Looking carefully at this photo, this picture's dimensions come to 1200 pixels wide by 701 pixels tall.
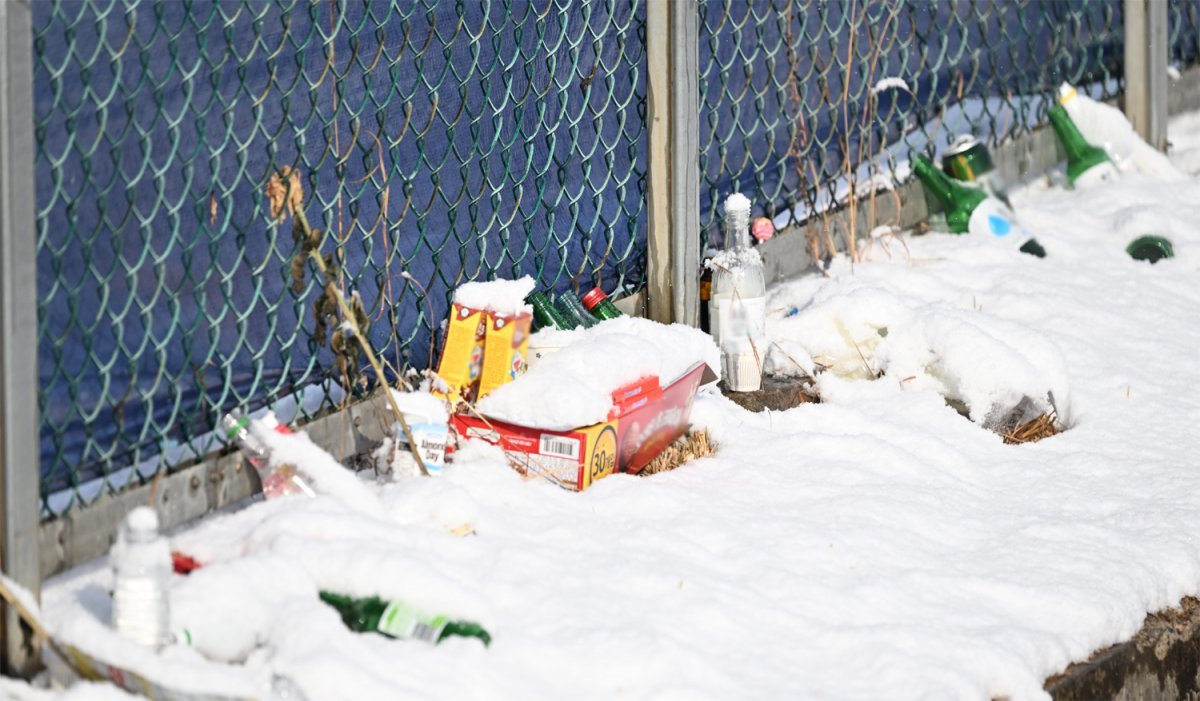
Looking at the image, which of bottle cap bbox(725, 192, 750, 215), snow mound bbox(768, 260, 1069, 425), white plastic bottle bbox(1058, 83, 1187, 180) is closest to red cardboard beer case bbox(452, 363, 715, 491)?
bottle cap bbox(725, 192, 750, 215)

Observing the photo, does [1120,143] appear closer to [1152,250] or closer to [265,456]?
[1152,250]

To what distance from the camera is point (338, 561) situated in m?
2.95

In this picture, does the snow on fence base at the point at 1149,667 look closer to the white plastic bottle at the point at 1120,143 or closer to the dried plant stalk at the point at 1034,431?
the dried plant stalk at the point at 1034,431

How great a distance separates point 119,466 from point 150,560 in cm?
52

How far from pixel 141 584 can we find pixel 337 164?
3.95ft

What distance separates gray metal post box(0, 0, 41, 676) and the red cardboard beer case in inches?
43.6

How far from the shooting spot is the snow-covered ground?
287 cm

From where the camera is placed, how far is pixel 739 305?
4359 millimetres

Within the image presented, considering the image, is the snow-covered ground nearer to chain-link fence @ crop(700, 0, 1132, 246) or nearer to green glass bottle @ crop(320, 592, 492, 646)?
green glass bottle @ crop(320, 592, 492, 646)

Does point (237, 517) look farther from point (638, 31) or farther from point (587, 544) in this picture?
point (638, 31)

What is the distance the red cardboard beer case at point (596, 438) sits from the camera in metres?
3.67

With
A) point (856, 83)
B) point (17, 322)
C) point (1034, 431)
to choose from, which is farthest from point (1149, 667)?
point (856, 83)

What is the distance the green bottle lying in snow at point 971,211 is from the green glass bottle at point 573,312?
1611mm

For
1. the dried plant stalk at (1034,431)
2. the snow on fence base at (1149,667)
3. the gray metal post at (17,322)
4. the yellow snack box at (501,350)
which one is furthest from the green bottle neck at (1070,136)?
the gray metal post at (17,322)
